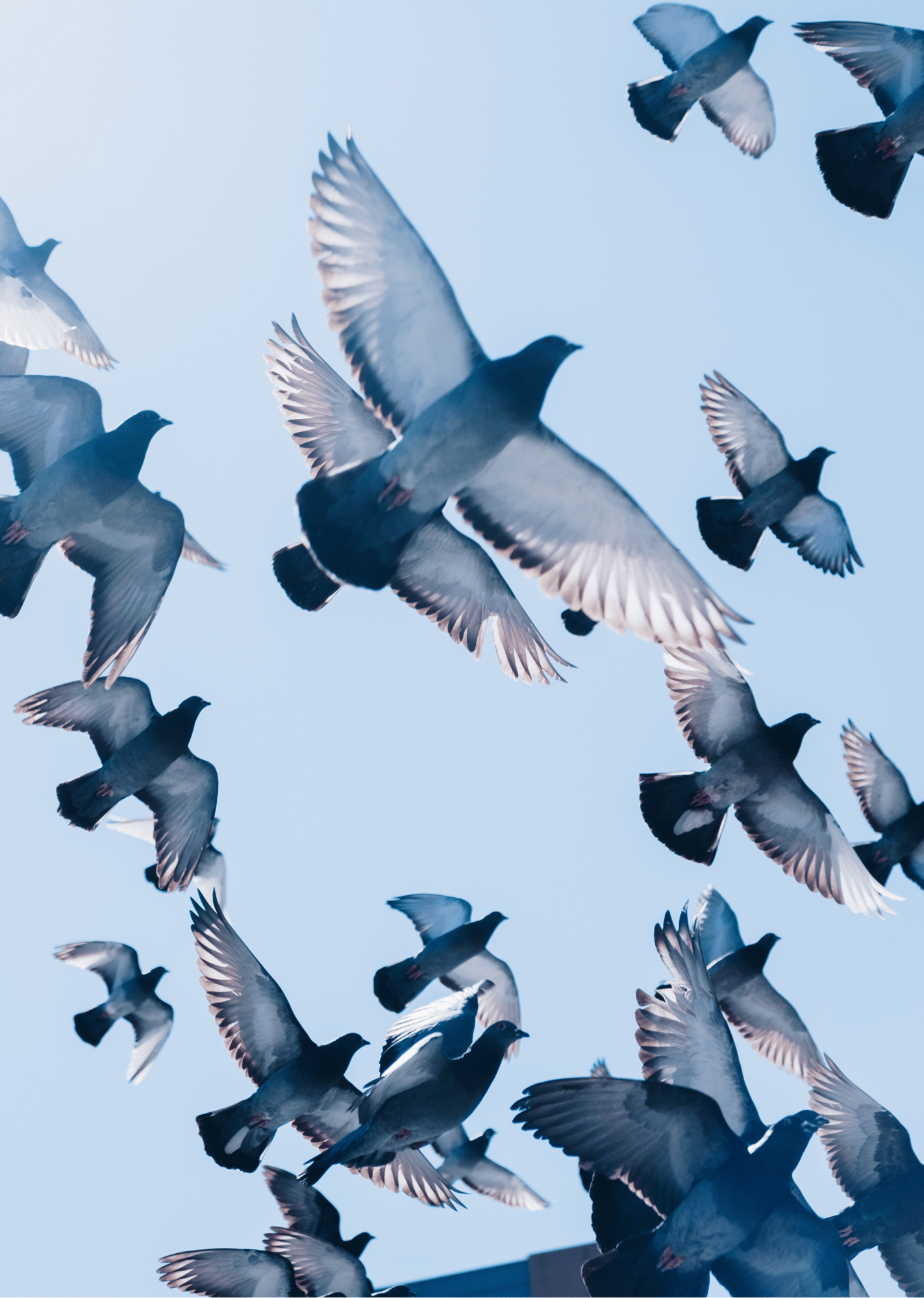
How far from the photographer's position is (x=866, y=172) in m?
9.46

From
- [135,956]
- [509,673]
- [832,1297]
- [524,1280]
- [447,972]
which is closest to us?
[832,1297]

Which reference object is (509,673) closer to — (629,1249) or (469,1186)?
(629,1249)

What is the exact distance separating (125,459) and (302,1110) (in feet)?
15.6

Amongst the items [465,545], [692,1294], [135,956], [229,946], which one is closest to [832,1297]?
[692,1294]

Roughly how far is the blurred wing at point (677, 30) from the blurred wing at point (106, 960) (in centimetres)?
1020

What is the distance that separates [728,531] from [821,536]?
113cm

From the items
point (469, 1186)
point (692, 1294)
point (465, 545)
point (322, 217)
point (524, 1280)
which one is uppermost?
point (322, 217)

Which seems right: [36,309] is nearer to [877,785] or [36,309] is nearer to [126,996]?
[126,996]

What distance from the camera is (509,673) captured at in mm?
10164

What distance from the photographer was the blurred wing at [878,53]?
9648 mm

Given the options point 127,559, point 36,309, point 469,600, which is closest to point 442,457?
point 127,559

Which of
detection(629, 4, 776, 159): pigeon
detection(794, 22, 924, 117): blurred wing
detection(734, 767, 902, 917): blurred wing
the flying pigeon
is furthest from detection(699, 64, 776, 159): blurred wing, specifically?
the flying pigeon

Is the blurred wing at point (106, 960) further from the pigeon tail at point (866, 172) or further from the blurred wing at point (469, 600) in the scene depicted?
the pigeon tail at point (866, 172)

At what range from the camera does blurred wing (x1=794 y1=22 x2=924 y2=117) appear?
9.65 m
